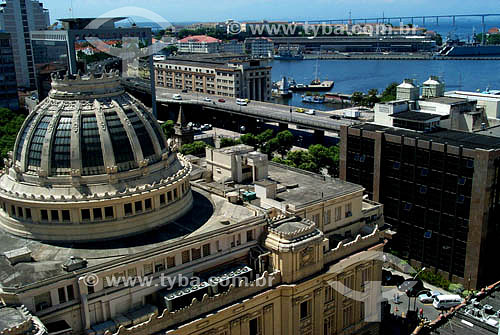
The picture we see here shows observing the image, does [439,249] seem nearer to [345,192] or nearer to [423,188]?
[423,188]

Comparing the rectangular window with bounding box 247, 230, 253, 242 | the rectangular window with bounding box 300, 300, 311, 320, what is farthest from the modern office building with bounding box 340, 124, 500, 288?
the rectangular window with bounding box 247, 230, 253, 242

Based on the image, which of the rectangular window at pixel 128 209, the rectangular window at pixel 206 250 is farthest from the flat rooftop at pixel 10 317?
the rectangular window at pixel 206 250

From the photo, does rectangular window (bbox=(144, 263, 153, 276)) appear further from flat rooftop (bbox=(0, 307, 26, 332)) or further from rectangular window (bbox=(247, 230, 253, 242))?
rectangular window (bbox=(247, 230, 253, 242))

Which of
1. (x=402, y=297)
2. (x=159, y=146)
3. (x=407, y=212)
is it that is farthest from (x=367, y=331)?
(x=159, y=146)

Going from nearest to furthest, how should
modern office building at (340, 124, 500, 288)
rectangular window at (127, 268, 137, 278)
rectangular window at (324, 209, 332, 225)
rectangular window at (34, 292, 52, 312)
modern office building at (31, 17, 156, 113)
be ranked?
rectangular window at (34, 292, 52, 312), rectangular window at (127, 268, 137, 278), rectangular window at (324, 209, 332, 225), modern office building at (340, 124, 500, 288), modern office building at (31, 17, 156, 113)

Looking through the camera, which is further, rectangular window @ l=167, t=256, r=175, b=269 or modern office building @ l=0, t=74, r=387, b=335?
rectangular window @ l=167, t=256, r=175, b=269

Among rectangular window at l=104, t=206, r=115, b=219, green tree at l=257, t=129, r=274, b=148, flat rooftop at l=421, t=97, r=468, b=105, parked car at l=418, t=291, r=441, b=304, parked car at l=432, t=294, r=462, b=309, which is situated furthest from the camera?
green tree at l=257, t=129, r=274, b=148
